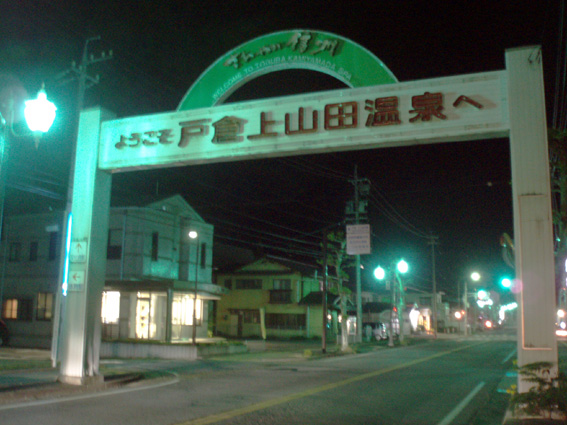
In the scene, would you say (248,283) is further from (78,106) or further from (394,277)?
(78,106)

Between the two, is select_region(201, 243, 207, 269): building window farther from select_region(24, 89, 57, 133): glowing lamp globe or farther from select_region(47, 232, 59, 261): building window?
select_region(24, 89, 57, 133): glowing lamp globe

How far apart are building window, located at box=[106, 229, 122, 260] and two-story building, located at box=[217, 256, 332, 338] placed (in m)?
18.3

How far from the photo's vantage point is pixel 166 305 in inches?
1302

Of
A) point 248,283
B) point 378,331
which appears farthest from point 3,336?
point 378,331

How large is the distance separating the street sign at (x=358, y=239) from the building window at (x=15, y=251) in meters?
21.1

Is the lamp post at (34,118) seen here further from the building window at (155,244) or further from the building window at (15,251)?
the building window at (15,251)

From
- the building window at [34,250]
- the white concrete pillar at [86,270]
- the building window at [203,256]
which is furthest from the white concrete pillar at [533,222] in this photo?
the building window at [34,250]

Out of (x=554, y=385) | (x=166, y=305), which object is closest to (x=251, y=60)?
(x=554, y=385)

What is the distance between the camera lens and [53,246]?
33.7m

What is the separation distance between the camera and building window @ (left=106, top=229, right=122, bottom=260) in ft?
106

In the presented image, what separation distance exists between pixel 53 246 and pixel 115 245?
4.23 metres

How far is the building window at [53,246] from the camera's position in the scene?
33531 millimetres

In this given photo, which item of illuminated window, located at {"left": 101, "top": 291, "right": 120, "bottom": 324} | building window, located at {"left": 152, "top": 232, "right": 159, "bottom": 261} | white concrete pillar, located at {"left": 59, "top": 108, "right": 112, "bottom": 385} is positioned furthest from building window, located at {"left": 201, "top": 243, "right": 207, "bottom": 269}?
white concrete pillar, located at {"left": 59, "top": 108, "right": 112, "bottom": 385}

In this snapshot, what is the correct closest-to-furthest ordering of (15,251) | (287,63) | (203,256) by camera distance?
(287,63) → (15,251) → (203,256)
